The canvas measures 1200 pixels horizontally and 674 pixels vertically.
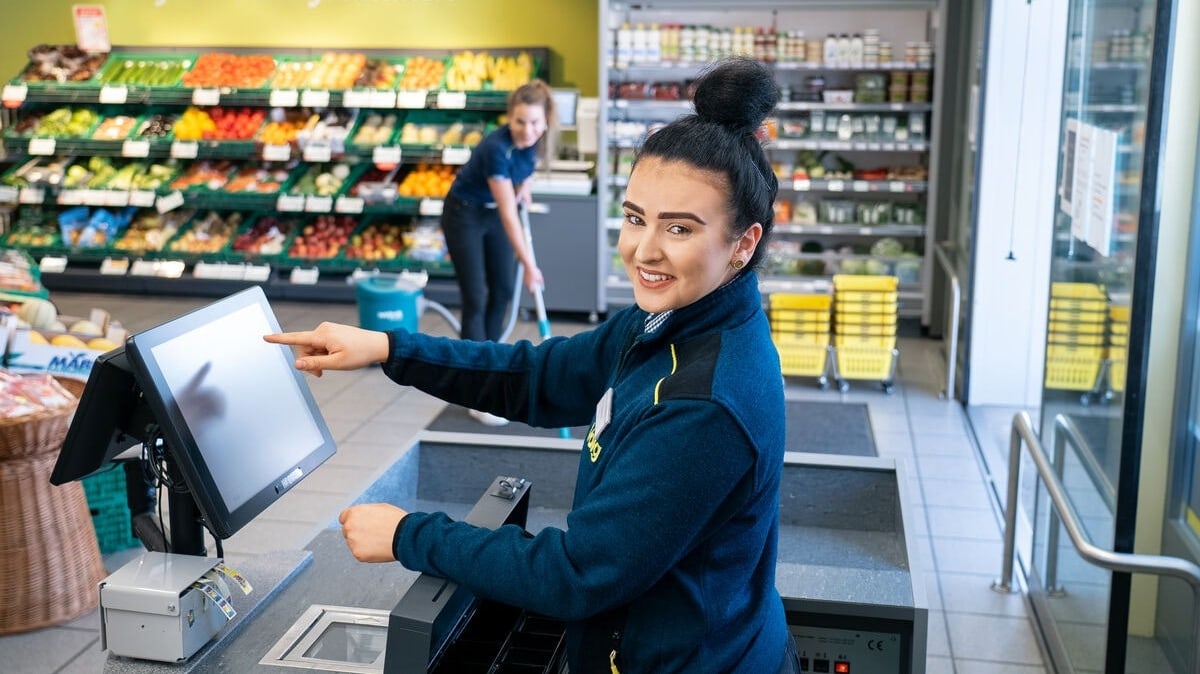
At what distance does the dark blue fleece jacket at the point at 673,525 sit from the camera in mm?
1547

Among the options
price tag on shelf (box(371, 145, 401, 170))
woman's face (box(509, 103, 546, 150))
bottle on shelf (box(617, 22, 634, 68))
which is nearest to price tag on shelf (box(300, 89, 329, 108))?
price tag on shelf (box(371, 145, 401, 170))

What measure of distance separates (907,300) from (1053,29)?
9.18 feet

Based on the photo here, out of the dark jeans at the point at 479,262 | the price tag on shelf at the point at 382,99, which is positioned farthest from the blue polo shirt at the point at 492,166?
the price tag on shelf at the point at 382,99

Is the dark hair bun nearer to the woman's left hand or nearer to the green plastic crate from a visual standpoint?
the woman's left hand

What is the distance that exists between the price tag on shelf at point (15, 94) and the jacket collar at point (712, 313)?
27.5ft

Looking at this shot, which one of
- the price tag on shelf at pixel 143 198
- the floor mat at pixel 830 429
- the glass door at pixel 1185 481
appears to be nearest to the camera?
the glass door at pixel 1185 481

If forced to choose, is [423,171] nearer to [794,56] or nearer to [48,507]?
[794,56]

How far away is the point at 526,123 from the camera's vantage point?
5.61m

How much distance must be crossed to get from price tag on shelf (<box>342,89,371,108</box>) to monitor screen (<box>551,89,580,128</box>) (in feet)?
4.27

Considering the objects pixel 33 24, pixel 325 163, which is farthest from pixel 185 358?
pixel 33 24

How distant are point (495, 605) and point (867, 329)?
198 inches

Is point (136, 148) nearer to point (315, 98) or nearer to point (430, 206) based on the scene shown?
point (315, 98)

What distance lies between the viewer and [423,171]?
27.8 feet

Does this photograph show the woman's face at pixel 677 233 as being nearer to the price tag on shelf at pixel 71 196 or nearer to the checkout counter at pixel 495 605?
the checkout counter at pixel 495 605
